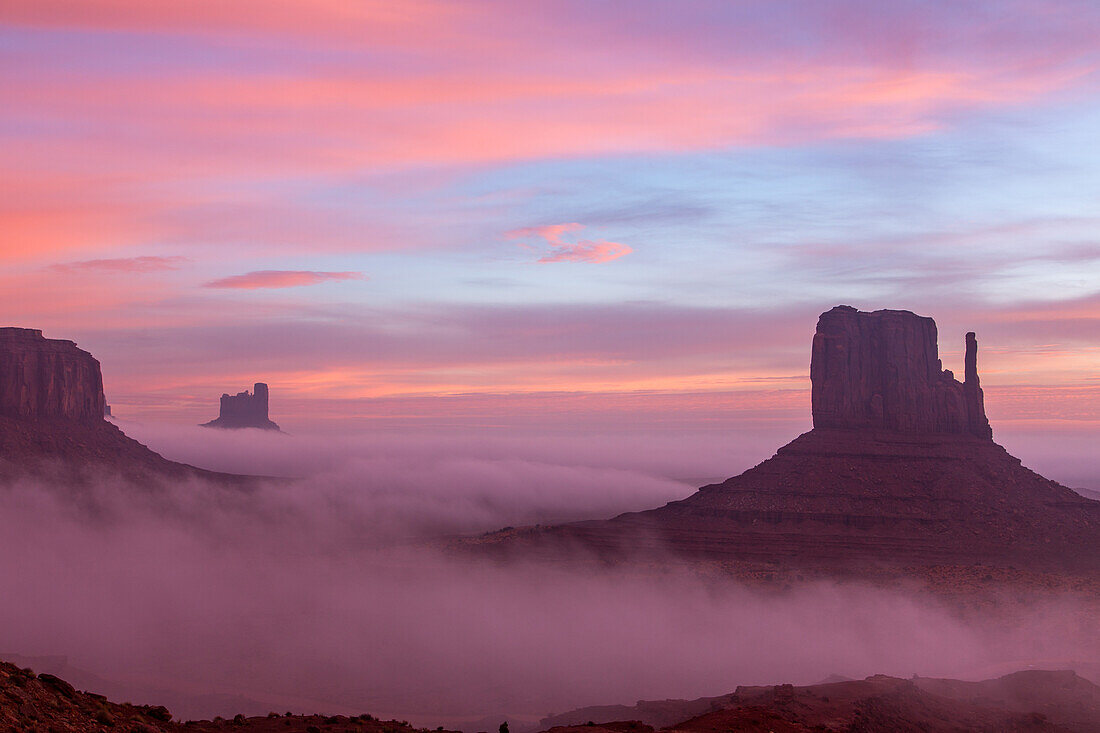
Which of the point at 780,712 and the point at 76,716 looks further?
the point at 780,712

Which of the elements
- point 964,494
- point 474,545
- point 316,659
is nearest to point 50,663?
point 316,659

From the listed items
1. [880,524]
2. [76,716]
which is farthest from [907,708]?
[880,524]

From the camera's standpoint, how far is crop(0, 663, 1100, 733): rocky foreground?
4203 centimetres

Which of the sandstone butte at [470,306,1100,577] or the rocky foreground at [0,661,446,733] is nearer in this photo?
the rocky foreground at [0,661,446,733]

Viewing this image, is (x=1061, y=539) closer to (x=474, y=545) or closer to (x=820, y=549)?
(x=820, y=549)

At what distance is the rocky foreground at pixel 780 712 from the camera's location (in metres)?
42.0

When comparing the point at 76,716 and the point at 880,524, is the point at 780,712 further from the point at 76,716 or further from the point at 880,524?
the point at 880,524

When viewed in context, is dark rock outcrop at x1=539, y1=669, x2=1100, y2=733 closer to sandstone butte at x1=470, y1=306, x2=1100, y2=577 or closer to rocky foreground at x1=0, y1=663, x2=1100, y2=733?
rocky foreground at x1=0, y1=663, x2=1100, y2=733

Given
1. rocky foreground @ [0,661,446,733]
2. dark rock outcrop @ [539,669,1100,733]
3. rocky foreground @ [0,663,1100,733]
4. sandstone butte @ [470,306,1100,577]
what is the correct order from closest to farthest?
rocky foreground @ [0,661,446,733] → rocky foreground @ [0,663,1100,733] → dark rock outcrop @ [539,669,1100,733] → sandstone butte @ [470,306,1100,577]

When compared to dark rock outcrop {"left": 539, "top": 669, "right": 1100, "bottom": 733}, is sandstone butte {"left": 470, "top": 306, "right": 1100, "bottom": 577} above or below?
above

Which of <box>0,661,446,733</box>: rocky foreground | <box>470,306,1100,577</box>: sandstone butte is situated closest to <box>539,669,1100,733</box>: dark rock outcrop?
<box>0,661,446,733</box>: rocky foreground

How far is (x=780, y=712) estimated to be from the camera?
242ft

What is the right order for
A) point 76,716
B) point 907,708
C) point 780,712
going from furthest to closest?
point 907,708
point 780,712
point 76,716

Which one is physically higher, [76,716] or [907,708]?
[76,716]
